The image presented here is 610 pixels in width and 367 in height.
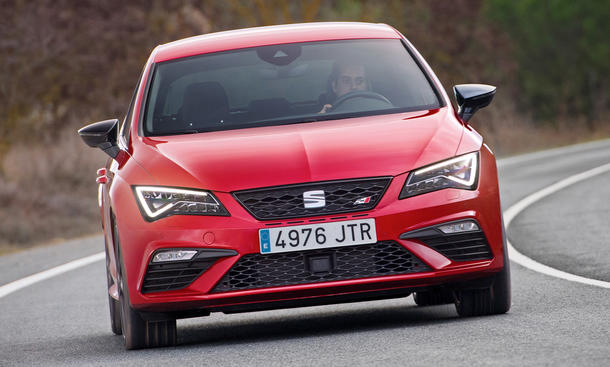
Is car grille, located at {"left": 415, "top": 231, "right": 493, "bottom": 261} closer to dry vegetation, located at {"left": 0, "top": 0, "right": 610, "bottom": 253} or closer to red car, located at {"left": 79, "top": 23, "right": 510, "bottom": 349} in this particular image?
red car, located at {"left": 79, "top": 23, "right": 510, "bottom": 349}

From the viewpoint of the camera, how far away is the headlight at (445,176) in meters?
6.76

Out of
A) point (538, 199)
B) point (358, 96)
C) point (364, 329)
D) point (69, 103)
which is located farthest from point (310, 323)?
point (69, 103)

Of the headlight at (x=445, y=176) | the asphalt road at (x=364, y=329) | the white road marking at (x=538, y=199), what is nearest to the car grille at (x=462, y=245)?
the headlight at (x=445, y=176)

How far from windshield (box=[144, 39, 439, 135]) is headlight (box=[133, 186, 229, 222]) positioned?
0.80m

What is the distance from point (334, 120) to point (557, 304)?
1634 mm

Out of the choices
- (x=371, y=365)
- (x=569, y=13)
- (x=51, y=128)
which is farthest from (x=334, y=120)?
(x=569, y=13)

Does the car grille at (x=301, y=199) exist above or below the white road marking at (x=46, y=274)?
above

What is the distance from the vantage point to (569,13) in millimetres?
61594

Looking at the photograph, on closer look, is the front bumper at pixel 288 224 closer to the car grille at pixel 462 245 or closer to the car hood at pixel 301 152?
the car grille at pixel 462 245

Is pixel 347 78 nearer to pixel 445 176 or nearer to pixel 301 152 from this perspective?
pixel 301 152

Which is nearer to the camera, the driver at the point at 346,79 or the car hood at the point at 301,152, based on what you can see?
the car hood at the point at 301,152

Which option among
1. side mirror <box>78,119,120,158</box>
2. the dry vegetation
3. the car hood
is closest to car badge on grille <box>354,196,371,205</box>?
the car hood

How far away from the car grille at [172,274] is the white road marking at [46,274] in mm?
4714

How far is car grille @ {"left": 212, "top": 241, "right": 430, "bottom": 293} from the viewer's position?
22.1 feet
